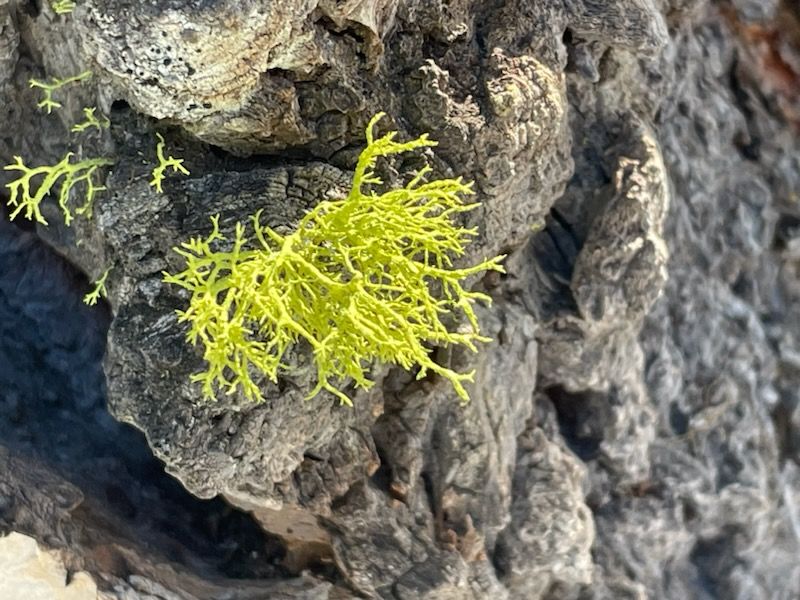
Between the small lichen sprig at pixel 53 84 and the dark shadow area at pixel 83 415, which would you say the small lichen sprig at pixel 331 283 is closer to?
the small lichen sprig at pixel 53 84

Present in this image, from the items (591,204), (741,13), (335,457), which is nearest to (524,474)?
(335,457)

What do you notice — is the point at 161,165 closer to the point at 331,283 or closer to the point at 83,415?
the point at 331,283

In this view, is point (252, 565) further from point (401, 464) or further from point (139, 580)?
point (401, 464)

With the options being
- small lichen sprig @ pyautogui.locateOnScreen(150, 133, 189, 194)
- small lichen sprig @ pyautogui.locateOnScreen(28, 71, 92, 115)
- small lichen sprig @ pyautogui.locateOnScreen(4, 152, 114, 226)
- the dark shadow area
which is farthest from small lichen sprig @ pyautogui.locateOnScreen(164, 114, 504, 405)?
the dark shadow area

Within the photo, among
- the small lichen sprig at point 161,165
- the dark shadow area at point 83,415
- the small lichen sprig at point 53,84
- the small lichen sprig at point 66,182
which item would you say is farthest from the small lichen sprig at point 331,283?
the dark shadow area at point 83,415

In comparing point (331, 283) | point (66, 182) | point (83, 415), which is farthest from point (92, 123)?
point (83, 415)

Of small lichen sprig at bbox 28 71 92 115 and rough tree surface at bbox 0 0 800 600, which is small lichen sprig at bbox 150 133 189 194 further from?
small lichen sprig at bbox 28 71 92 115
